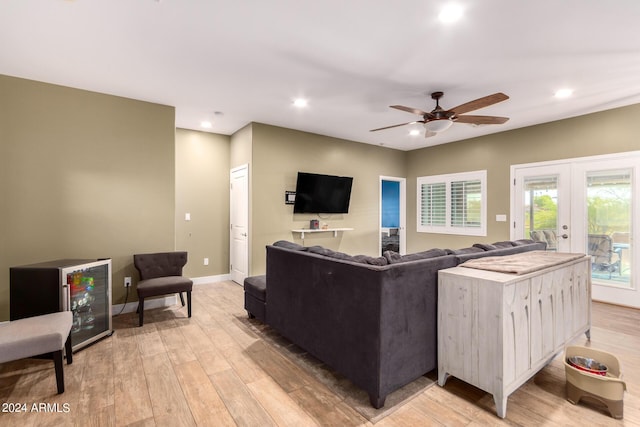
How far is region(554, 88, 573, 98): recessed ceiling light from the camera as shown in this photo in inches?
146

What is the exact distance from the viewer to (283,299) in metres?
2.90

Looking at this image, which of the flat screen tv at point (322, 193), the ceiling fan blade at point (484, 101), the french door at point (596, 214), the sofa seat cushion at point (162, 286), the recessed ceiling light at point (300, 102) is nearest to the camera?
the ceiling fan blade at point (484, 101)

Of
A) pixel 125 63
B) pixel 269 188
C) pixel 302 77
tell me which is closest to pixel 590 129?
pixel 302 77

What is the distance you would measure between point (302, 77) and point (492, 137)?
4.24m

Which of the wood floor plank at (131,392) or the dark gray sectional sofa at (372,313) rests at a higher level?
the dark gray sectional sofa at (372,313)

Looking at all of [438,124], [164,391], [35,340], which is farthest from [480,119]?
[35,340]

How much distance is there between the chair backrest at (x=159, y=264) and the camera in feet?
12.3

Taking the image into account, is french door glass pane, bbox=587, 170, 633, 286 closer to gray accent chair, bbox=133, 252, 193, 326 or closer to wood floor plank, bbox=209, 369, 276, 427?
wood floor plank, bbox=209, 369, 276, 427

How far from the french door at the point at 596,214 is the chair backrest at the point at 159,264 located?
571 centimetres

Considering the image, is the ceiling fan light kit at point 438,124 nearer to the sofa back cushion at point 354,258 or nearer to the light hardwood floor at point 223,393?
the sofa back cushion at point 354,258

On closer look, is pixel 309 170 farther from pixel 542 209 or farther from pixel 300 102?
pixel 542 209

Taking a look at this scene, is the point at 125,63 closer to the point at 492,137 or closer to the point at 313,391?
the point at 313,391

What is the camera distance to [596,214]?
14.6 ft

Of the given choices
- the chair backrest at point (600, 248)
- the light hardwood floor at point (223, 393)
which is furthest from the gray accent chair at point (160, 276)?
the chair backrest at point (600, 248)
